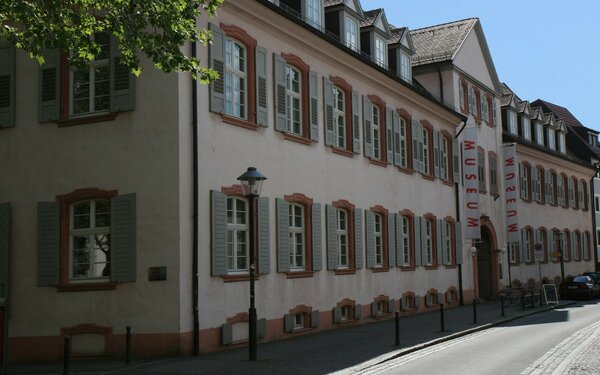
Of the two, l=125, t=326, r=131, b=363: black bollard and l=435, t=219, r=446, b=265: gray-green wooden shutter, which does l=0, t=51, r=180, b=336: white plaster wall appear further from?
l=435, t=219, r=446, b=265: gray-green wooden shutter

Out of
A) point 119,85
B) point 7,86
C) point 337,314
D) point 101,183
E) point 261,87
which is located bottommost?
point 337,314

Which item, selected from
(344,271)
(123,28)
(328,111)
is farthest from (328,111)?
(123,28)

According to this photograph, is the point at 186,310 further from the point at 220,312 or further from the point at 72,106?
the point at 72,106

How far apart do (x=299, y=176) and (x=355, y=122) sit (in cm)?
446

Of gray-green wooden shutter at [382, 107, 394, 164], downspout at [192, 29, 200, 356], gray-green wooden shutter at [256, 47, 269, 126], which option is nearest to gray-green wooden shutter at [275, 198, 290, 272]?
gray-green wooden shutter at [256, 47, 269, 126]

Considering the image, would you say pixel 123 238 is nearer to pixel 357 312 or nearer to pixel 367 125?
pixel 357 312

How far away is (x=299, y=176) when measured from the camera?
2134 centimetres

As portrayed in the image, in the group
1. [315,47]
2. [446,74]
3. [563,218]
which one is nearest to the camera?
[315,47]

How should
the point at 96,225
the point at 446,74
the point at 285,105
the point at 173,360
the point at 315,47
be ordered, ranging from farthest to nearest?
the point at 446,74
the point at 315,47
the point at 285,105
the point at 96,225
the point at 173,360

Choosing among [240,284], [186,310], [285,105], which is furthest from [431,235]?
[186,310]

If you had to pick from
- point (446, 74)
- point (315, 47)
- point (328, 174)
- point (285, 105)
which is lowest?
point (328, 174)

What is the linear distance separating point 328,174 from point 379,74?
209 inches

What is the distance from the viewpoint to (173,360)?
15.6 meters

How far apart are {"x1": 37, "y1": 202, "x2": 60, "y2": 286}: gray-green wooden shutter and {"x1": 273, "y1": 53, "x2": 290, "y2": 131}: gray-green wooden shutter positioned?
5.91m
